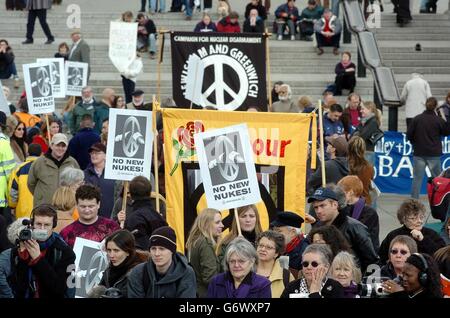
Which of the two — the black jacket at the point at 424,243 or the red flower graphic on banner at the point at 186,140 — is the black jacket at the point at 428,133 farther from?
the black jacket at the point at 424,243

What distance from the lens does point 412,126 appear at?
63.9 ft

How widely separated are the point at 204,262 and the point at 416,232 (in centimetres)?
177

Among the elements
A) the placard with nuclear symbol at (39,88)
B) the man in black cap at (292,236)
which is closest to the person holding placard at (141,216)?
the man in black cap at (292,236)

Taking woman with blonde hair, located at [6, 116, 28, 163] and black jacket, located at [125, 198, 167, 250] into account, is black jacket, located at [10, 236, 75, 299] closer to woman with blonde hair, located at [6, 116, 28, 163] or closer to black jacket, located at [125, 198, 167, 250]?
black jacket, located at [125, 198, 167, 250]

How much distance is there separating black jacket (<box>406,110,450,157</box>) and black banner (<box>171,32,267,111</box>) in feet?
9.67

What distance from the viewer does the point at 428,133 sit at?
19.4m

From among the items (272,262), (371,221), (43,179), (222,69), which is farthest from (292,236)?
(222,69)

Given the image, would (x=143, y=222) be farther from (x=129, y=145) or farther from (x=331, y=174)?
(x=331, y=174)

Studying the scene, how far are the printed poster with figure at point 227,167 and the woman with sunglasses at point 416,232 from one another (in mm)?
1127

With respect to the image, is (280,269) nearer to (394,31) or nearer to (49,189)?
(49,189)
